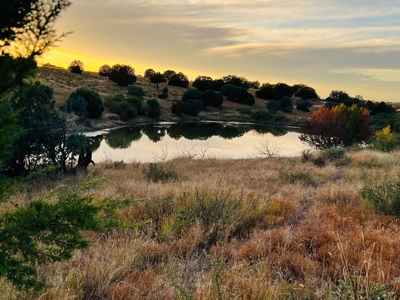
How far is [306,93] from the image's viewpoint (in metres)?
84.0

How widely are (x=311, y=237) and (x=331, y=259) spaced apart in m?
0.71

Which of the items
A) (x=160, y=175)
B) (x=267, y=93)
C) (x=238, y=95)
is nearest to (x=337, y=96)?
(x=267, y=93)

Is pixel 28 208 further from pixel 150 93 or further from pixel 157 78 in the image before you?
pixel 157 78

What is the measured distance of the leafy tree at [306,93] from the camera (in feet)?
276

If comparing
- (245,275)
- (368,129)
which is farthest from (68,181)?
(368,129)

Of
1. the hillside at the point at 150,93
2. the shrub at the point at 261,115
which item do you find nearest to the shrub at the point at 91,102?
the hillside at the point at 150,93

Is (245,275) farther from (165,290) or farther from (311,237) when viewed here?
(311,237)

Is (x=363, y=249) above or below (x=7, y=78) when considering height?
below

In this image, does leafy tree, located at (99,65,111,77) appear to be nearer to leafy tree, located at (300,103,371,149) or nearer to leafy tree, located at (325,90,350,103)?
leafy tree, located at (325,90,350,103)

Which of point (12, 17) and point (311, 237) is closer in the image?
point (12, 17)

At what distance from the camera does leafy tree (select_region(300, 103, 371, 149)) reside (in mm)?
29672

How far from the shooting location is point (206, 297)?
2.89 meters

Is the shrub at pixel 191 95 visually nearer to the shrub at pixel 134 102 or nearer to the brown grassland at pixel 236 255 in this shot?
the shrub at pixel 134 102

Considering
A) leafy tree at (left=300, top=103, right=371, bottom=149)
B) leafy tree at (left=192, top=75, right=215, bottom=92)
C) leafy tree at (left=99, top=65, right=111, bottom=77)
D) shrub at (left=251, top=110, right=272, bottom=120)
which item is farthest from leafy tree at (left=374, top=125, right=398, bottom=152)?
leafy tree at (left=99, top=65, right=111, bottom=77)
